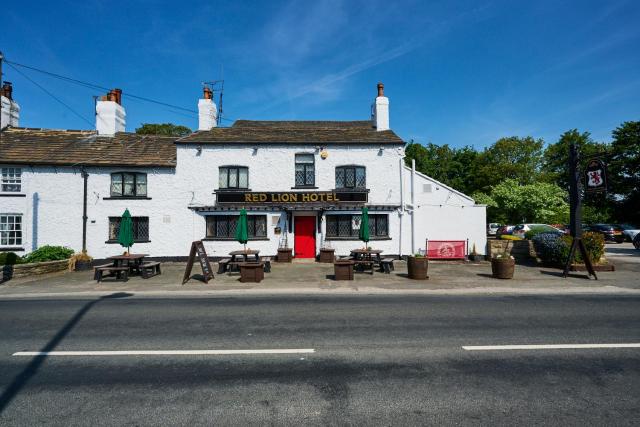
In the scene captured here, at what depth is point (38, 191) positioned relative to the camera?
17.1 m

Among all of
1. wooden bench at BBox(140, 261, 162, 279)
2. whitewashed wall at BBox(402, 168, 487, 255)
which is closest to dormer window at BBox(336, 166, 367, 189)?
whitewashed wall at BBox(402, 168, 487, 255)

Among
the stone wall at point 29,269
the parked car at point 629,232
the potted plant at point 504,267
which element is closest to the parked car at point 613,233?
the parked car at point 629,232

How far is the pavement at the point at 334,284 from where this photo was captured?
10844 millimetres

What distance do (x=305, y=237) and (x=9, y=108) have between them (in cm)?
2068

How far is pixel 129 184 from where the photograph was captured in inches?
699

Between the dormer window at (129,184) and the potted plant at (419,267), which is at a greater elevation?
the dormer window at (129,184)

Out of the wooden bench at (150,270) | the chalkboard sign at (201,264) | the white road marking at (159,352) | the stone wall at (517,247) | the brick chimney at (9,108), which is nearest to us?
the white road marking at (159,352)

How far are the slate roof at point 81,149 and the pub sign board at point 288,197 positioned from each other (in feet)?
12.8

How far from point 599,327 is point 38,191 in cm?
2395

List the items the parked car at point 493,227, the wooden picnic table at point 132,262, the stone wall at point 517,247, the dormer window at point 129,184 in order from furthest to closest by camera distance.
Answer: the parked car at point 493,227
the dormer window at point 129,184
the stone wall at point 517,247
the wooden picnic table at point 132,262

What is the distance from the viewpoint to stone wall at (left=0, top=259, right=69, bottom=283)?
13.2 metres

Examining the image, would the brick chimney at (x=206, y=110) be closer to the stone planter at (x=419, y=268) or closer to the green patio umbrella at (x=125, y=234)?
the green patio umbrella at (x=125, y=234)

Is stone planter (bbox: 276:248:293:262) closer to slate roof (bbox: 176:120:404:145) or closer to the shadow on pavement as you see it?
slate roof (bbox: 176:120:404:145)

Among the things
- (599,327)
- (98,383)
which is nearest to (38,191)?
(98,383)
